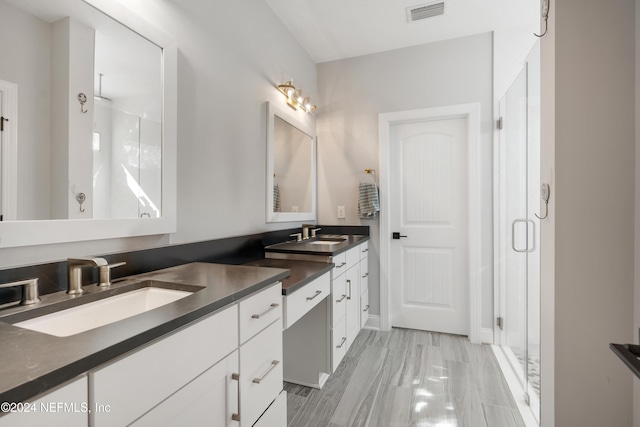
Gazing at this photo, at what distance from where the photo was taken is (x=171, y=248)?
4.56ft

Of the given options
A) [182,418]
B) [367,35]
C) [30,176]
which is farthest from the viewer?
[367,35]

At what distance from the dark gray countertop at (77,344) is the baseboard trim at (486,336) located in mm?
2485

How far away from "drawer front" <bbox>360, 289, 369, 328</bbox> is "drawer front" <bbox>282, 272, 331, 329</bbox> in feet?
2.96

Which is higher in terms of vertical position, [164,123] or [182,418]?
[164,123]

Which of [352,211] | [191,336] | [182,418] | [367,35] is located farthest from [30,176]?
[367,35]

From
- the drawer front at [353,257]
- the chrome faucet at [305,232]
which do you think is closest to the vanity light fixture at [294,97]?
the chrome faucet at [305,232]

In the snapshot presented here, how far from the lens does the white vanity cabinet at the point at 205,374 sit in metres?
0.62

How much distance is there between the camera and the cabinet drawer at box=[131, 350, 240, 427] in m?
0.71

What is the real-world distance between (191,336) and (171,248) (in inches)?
27.4

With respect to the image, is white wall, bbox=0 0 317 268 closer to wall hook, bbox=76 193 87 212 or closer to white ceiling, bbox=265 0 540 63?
wall hook, bbox=76 193 87 212

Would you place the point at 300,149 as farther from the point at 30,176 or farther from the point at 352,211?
the point at 30,176
